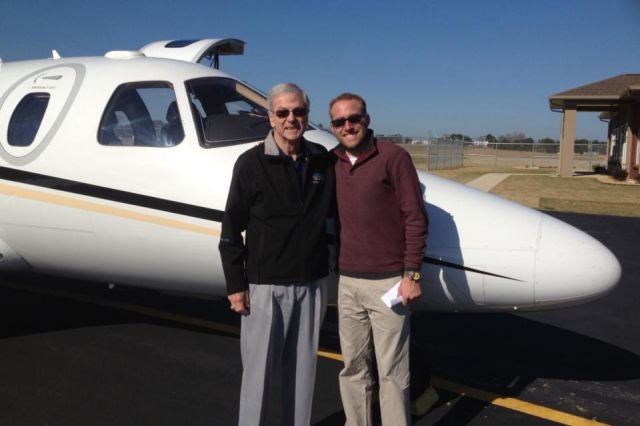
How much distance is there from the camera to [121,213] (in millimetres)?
3943

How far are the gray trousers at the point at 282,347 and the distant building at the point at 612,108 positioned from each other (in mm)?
21948

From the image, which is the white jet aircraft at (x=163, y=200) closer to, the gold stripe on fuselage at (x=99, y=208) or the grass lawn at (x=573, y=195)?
the gold stripe on fuselage at (x=99, y=208)

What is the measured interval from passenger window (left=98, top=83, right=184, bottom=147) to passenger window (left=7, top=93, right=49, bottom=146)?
646 mm

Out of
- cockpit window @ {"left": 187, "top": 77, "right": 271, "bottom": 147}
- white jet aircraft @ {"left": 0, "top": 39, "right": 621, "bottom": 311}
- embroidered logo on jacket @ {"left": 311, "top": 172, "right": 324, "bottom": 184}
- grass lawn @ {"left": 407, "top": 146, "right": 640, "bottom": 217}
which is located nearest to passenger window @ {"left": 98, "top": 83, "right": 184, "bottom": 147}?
white jet aircraft @ {"left": 0, "top": 39, "right": 621, "bottom": 311}

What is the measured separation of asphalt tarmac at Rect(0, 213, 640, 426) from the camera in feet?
13.5

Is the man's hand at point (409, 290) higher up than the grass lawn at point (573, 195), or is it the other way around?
the man's hand at point (409, 290)

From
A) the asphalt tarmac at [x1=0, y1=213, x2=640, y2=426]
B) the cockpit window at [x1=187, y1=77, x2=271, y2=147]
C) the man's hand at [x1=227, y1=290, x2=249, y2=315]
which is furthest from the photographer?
the asphalt tarmac at [x1=0, y1=213, x2=640, y2=426]

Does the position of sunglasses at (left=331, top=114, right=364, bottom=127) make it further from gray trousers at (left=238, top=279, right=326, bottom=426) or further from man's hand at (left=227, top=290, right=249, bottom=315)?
man's hand at (left=227, top=290, right=249, bottom=315)

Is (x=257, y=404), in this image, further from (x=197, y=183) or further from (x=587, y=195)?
(x=587, y=195)

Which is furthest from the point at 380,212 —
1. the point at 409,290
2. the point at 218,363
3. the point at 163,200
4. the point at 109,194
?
the point at 218,363

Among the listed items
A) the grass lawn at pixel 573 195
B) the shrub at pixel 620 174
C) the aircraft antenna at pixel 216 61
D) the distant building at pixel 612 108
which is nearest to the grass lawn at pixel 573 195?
the grass lawn at pixel 573 195

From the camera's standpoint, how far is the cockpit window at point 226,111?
3.95 m

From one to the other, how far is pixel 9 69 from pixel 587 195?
1769cm

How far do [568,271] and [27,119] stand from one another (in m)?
4.09
